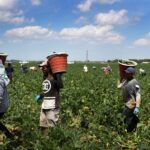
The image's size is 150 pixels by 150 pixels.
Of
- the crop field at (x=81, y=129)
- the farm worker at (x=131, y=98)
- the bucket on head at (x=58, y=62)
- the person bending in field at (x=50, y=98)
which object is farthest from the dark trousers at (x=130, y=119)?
the bucket on head at (x=58, y=62)

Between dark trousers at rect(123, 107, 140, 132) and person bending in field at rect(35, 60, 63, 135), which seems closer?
person bending in field at rect(35, 60, 63, 135)

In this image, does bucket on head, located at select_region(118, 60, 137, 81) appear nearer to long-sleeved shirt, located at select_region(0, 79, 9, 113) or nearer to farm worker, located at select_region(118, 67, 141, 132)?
farm worker, located at select_region(118, 67, 141, 132)

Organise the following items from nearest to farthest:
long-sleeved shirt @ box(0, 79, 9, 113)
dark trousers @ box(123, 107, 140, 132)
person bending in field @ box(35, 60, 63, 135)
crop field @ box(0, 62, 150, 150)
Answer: crop field @ box(0, 62, 150, 150), long-sleeved shirt @ box(0, 79, 9, 113), person bending in field @ box(35, 60, 63, 135), dark trousers @ box(123, 107, 140, 132)

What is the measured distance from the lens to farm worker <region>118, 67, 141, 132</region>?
9.43 m

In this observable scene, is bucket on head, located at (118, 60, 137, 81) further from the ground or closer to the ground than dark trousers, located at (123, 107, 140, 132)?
further from the ground

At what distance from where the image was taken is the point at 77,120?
1170 cm

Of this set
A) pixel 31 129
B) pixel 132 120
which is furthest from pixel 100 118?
pixel 31 129

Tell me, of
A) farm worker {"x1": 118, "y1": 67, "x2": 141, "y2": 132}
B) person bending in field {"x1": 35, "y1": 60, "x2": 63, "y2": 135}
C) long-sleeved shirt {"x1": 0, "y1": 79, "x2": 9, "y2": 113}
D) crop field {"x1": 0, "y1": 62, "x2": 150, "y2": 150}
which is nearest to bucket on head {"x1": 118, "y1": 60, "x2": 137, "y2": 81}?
farm worker {"x1": 118, "y1": 67, "x2": 141, "y2": 132}

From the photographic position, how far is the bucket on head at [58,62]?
27.2ft

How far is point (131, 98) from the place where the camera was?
31.6ft

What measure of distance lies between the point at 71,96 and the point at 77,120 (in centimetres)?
328

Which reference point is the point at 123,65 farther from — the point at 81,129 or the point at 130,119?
the point at 81,129

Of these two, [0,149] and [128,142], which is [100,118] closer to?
[128,142]

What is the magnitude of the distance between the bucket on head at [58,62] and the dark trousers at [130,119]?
202 centimetres
